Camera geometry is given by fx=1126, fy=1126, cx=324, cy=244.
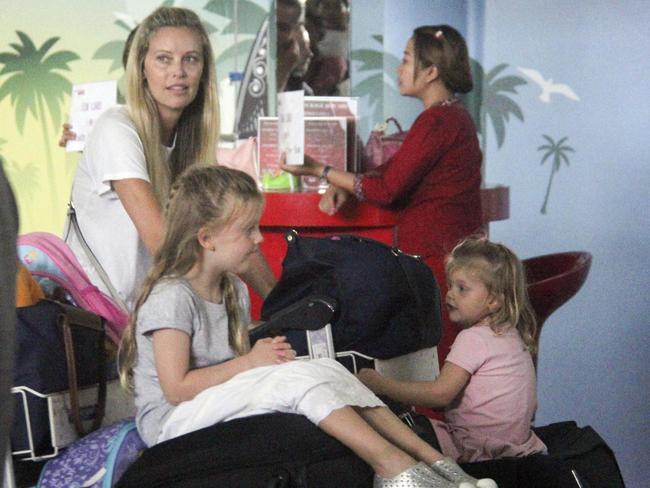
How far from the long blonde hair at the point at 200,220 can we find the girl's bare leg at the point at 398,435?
1.08 feet

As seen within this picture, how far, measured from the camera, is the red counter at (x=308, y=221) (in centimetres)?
342

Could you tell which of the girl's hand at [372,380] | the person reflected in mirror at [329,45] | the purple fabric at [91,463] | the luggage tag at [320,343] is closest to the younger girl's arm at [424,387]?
the girl's hand at [372,380]

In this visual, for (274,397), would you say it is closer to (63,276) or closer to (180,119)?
(63,276)

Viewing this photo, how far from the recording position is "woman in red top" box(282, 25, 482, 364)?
10.9 ft

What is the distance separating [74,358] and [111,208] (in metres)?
0.43

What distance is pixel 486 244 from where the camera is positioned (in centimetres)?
278

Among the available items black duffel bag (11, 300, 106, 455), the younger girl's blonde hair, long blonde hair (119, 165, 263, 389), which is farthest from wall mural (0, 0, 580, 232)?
black duffel bag (11, 300, 106, 455)

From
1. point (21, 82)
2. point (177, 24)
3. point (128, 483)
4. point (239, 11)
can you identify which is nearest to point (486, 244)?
point (177, 24)

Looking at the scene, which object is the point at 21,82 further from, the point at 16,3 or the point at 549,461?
the point at 549,461

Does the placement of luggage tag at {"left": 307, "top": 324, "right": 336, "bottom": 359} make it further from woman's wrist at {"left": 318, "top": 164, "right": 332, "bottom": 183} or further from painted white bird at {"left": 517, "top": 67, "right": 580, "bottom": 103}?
painted white bird at {"left": 517, "top": 67, "right": 580, "bottom": 103}

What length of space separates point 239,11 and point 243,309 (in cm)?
335

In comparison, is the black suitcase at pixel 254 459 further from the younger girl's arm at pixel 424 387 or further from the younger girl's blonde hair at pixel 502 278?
the younger girl's blonde hair at pixel 502 278

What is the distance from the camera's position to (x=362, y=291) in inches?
91.5

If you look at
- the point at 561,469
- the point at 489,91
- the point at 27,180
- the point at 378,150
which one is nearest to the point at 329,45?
the point at 378,150
